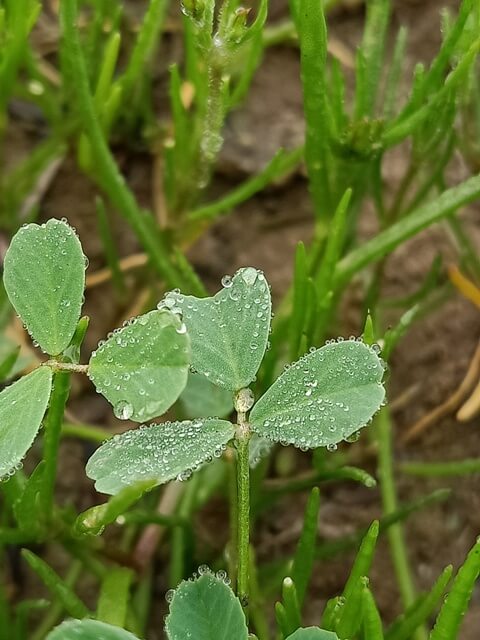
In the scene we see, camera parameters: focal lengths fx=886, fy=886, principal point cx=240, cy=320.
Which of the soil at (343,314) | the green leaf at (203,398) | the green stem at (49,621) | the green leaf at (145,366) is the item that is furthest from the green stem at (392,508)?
the green leaf at (145,366)

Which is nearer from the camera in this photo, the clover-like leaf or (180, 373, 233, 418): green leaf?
the clover-like leaf

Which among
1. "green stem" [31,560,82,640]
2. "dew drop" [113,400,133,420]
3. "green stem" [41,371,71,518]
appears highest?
"dew drop" [113,400,133,420]

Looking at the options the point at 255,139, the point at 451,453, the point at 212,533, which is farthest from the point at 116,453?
the point at 255,139

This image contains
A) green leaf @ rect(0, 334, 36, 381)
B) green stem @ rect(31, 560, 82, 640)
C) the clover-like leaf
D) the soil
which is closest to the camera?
the clover-like leaf

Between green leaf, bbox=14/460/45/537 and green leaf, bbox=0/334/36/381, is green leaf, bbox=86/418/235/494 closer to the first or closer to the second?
green leaf, bbox=14/460/45/537

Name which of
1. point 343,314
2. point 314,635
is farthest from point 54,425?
point 343,314

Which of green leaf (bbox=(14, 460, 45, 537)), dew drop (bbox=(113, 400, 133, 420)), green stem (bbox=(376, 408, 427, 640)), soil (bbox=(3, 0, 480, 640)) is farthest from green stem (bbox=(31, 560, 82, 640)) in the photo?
dew drop (bbox=(113, 400, 133, 420))

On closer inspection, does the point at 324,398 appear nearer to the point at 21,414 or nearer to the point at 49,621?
the point at 21,414

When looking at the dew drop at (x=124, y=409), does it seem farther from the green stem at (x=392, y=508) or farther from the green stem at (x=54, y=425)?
the green stem at (x=392, y=508)

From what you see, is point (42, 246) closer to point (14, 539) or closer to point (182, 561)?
point (14, 539)
